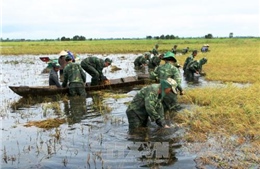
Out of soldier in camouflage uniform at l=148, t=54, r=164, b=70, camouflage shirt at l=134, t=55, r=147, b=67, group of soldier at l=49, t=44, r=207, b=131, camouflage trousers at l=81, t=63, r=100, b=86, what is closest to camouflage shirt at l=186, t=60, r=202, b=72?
soldier in camouflage uniform at l=148, t=54, r=164, b=70

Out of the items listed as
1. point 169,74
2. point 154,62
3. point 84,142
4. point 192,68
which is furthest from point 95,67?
point 154,62

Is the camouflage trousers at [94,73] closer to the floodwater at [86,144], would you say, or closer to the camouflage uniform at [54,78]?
the camouflage uniform at [54,78]

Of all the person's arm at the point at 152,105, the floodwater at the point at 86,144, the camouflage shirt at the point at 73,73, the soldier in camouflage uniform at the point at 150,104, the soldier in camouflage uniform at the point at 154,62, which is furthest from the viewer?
the soldier in camouflage uniform at the point at 154,62

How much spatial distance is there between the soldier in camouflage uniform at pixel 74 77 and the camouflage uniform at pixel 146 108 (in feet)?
16.0

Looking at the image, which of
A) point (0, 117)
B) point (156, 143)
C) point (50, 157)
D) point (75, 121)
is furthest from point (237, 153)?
point (0, 117)

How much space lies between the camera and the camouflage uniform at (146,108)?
7.11 m

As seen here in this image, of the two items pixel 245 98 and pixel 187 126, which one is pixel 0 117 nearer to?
pixel 187 126

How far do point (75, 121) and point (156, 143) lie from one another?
3.00 metres

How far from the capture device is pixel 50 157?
6.55 metres

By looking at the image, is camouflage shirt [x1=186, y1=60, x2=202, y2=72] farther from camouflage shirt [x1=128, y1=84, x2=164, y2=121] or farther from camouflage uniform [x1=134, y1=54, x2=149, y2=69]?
camouflage shirt [x1=128, y1=84, x2=164, y2=121]

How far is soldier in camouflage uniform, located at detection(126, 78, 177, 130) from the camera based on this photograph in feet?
22.4

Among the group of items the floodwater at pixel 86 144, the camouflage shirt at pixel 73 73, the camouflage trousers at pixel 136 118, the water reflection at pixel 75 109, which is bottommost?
the floodwater at pixel 86 144

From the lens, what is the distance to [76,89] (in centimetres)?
1250

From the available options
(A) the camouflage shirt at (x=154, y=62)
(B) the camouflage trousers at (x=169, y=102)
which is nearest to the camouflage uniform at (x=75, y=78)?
(B) the camouflage trousers at (x=169, y=102)
